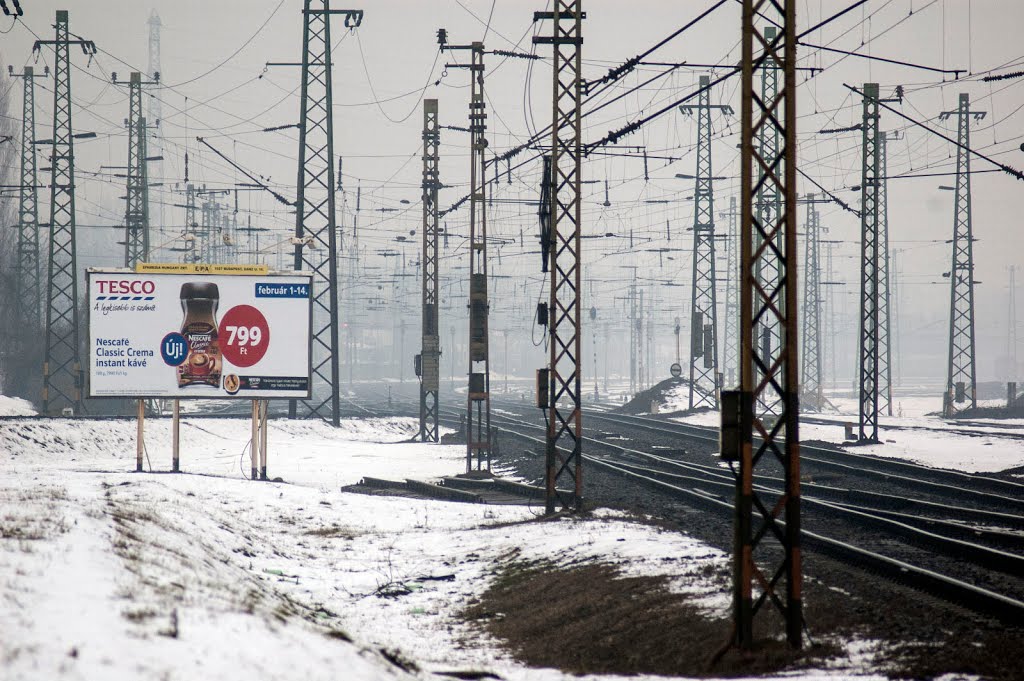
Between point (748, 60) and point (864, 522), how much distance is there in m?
10.2

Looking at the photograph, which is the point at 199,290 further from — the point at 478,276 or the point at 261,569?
the point at 261,569

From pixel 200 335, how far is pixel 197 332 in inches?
4.3

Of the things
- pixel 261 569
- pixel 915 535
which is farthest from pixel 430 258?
pixel 915 535

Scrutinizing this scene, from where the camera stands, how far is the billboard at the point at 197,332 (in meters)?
28.6

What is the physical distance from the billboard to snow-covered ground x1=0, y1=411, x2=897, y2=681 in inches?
115

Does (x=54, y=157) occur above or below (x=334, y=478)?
above

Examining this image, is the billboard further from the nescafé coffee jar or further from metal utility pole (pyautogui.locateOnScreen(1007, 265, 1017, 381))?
metal utility pole (pyautogui.locateOnScreen(1007, 265, 1017, 381))

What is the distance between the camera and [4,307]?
6975cm

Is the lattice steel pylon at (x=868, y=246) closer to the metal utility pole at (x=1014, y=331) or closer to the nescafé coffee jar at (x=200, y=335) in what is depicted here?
the nescafé coffee jar at (x=200, y=335)

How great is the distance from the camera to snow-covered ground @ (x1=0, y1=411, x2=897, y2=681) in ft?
28.6

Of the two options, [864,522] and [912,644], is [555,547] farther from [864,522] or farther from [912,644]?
[912,644]

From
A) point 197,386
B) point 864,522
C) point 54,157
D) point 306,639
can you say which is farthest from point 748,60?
point 54,157

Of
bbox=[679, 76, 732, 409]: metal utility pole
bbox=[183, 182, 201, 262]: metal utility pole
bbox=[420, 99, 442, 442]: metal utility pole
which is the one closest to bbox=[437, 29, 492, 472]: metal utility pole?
bbox=[420, 99, 442, 442]: metal utility pole

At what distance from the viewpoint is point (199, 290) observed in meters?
28.7
